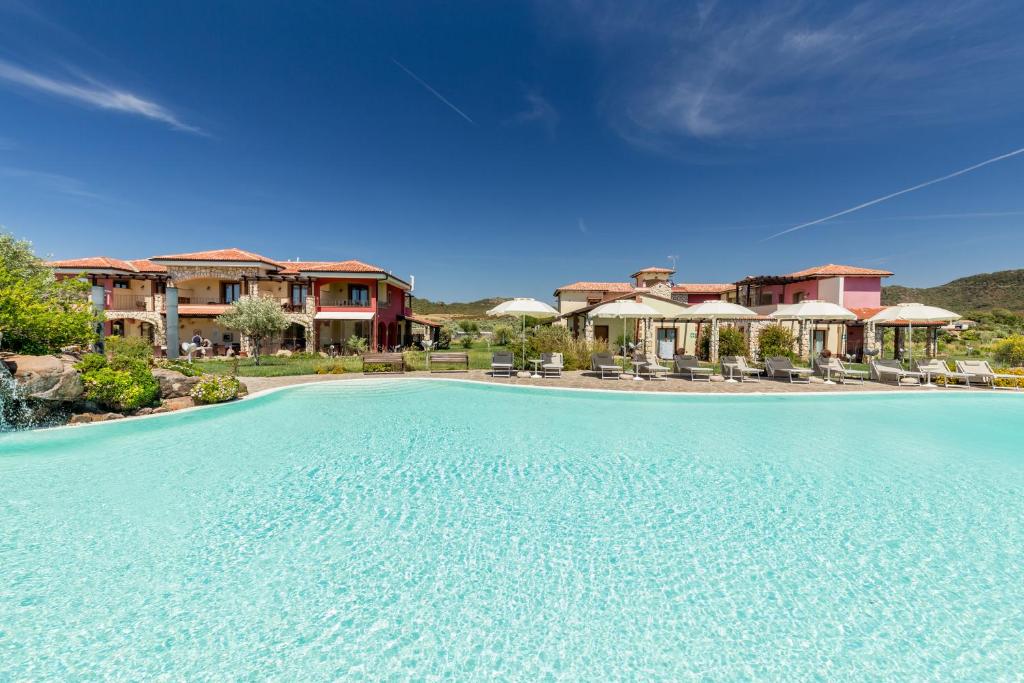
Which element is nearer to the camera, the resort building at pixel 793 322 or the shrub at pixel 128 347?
the shrub at pixel 128 347

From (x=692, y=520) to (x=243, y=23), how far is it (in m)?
27.5

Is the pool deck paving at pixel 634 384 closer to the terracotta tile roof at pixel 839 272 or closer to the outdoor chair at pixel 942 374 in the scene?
the outdoor chair at pixel 942 374

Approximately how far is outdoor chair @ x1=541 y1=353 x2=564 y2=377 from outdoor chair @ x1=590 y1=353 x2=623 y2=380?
1.80 metres

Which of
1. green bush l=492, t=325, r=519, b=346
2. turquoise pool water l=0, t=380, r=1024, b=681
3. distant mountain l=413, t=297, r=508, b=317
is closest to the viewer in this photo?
turquoise pool water l=0, t=380, r=1024, b=681

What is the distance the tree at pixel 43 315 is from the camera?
1100 cm

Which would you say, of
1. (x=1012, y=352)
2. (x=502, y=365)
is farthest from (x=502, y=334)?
(x=1012, y=352)

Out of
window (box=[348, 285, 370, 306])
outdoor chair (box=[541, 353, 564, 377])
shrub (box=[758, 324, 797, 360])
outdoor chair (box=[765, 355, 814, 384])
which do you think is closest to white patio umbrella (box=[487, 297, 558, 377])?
outdoor chair (box=[541, 353, 564, 377])

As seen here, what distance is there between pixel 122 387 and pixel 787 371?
24.3 m

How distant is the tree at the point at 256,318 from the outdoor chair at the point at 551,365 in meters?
17.1

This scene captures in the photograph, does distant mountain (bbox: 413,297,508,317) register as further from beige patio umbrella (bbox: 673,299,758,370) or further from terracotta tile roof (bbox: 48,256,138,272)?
beige patio umbrella (bbox: 673,299,758,370)

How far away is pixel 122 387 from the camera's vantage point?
1107 centimetres

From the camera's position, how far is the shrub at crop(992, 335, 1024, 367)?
20.6 m

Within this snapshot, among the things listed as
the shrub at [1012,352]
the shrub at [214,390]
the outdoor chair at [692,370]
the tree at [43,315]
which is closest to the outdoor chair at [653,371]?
the outdoor chair at [692,370]

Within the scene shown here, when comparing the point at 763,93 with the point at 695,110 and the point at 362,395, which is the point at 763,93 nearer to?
the point at 695,110
